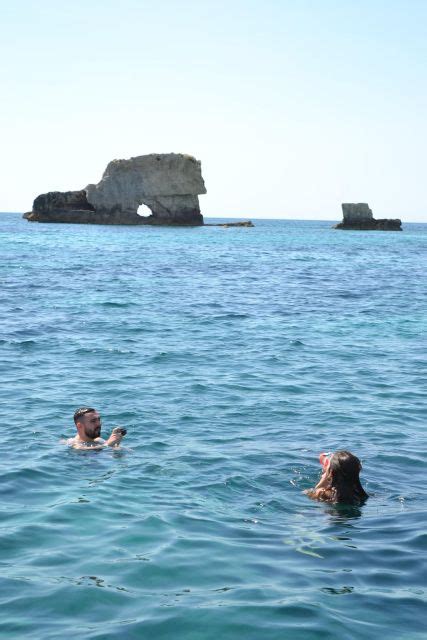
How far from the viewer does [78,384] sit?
14.5m

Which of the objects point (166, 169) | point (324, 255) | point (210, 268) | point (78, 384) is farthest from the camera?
point (166, 169)

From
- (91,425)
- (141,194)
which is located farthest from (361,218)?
(91,425)

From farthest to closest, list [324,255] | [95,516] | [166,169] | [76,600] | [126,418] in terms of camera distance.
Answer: [166,169]
[324,255]
[126,418]
[95,516]
[76,600]

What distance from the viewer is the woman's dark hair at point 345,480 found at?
8.67 metres

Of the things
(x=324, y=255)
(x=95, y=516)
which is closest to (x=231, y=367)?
A: (x=95, y=516)

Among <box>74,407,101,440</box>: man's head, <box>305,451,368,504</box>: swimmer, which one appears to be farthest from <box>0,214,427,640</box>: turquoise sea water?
<box>74,407,101,440</box>: man's head

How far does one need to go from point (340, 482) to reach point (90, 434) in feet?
12.1

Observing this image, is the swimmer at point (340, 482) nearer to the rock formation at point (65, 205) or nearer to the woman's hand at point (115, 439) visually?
the woman's hand at point (115, 439)

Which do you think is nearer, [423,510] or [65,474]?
[423,510]

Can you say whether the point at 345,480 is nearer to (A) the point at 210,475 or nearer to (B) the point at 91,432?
(A) the point at 210,475

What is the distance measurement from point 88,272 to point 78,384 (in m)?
23.6

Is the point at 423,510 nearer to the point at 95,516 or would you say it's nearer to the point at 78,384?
the point at 95,516

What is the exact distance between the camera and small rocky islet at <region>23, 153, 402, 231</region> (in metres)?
100

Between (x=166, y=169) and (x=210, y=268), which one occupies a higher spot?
(x=166, y=169)
